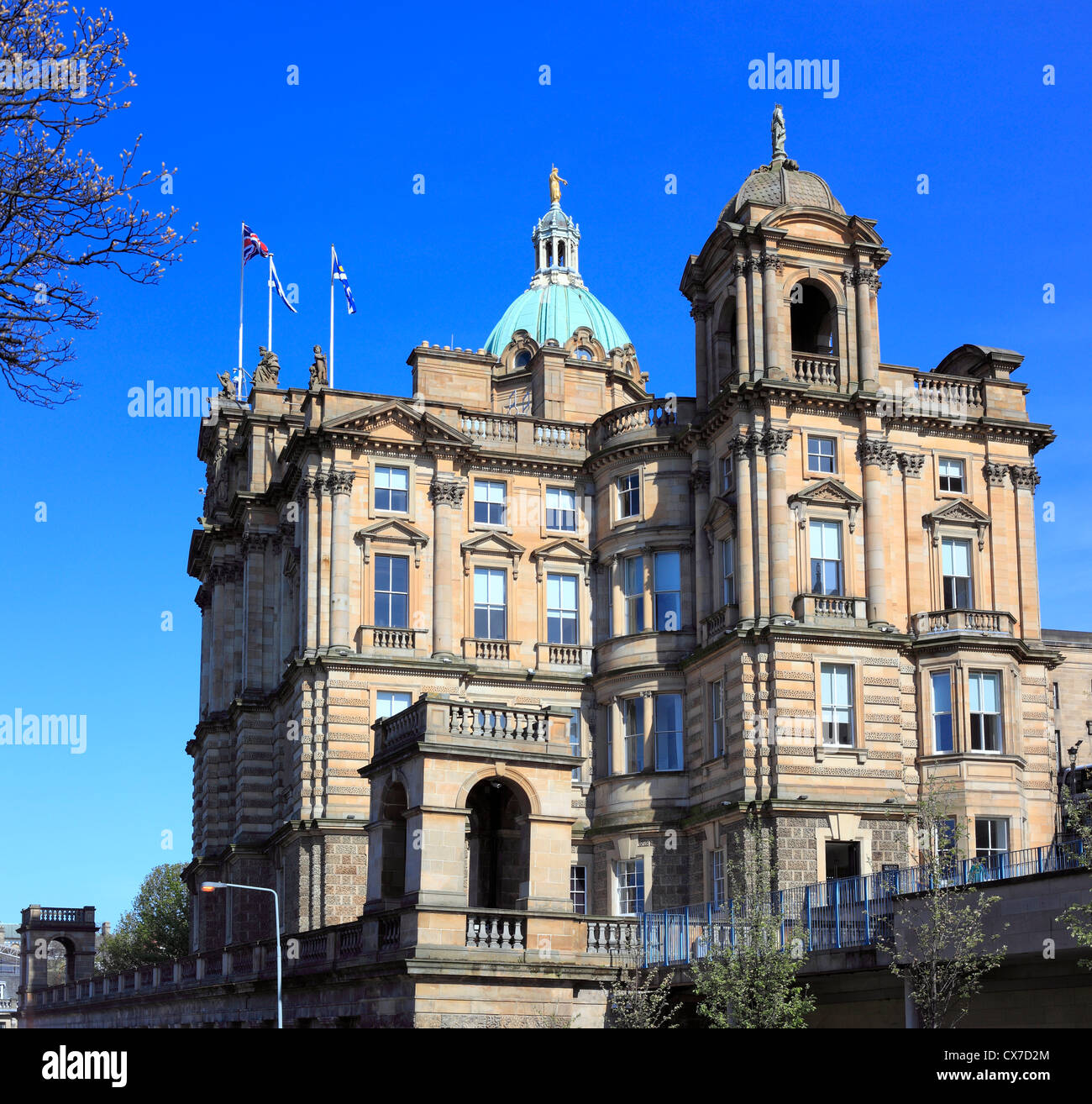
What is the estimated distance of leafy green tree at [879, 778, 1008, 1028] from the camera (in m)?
33.1

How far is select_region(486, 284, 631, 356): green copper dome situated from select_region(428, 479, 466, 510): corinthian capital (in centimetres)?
4079

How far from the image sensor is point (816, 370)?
54500mm

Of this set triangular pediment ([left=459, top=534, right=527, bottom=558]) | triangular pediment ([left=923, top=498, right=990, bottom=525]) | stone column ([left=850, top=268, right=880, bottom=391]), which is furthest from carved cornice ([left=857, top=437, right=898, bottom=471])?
triangular pediment ([left=459, top=534, right=527, bottom=558])

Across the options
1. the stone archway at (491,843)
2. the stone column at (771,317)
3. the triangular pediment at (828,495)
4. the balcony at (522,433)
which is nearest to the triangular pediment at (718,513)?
the triangular pediment at (828,495)

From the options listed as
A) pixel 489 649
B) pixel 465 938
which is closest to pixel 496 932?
pixel 465 938

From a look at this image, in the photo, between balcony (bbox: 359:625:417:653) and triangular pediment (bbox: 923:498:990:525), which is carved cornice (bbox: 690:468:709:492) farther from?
balcony (bbox: 359:625:417:653)

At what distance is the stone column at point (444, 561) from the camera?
5597cm

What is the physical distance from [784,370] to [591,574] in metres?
11.1

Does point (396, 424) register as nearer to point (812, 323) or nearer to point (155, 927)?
point (812, 323)

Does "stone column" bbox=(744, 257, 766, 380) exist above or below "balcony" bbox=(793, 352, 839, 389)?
above

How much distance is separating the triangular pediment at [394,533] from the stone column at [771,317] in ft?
45.0

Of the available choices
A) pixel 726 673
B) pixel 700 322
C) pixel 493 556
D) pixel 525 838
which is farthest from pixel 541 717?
pixel 700 322

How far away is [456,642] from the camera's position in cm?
5656

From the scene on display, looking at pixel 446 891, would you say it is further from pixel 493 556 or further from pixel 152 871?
pixel 152 871
